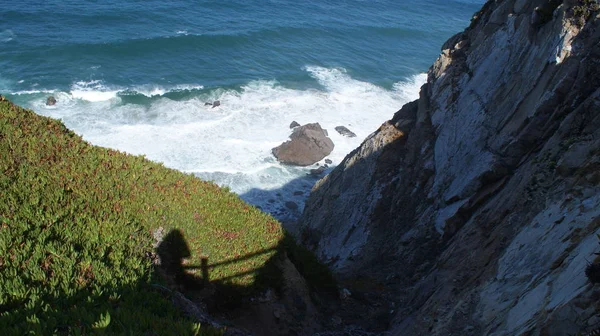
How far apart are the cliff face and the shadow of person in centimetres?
593

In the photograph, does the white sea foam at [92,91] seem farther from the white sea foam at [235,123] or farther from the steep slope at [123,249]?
the steep slope at [123,249]

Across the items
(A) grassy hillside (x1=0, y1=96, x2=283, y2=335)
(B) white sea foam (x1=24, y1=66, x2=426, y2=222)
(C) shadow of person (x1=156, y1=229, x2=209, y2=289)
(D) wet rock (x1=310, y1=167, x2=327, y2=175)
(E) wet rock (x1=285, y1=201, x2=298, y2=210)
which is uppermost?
(A) grassy hillside (x1=0, y1=96, x2=283, y2=335)

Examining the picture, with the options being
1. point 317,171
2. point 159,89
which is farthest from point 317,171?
point 159,89

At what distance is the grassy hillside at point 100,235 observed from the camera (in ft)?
26.7

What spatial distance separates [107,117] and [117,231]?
3723 centimetres

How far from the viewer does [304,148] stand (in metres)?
43.0

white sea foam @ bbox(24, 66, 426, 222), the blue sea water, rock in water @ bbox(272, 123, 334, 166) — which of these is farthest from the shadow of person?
rock in water @ bbox(272, 123, 334, 166)

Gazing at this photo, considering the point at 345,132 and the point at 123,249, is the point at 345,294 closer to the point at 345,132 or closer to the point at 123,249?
the point at 123,249

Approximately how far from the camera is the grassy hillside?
26.7ft

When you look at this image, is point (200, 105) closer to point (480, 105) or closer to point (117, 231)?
point (480, 105)

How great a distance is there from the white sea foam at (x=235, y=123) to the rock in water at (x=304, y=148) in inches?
29.6

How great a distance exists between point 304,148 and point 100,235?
108 feet

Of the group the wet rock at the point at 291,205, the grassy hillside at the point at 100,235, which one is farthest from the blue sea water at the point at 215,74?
the grassy hillside at the point at 100,235

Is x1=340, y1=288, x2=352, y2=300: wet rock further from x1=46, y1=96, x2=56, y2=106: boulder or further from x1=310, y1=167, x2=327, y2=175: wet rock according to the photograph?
x1=46, y1=96, x2=56, y2=106: boulder
